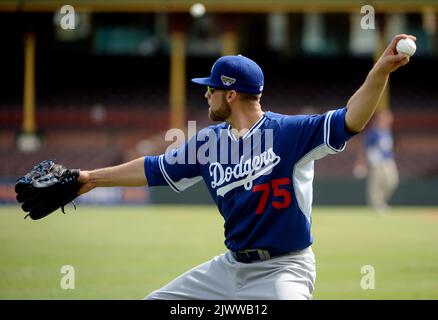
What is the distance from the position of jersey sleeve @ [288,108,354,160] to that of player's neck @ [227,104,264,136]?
40cm

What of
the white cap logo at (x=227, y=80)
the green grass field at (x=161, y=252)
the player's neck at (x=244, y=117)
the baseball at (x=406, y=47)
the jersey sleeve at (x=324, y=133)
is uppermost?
the baseball at (x=406, y=47)

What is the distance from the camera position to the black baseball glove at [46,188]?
528cm

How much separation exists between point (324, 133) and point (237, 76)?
0.78 m

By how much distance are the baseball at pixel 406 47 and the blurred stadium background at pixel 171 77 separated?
53.9ft

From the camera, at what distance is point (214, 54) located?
107 ft

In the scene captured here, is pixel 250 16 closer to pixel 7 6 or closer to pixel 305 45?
pixel 305 45

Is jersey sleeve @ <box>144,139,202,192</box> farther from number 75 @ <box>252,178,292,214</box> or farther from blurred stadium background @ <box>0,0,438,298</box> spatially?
blurred stadium background @ <box>0,0,438,298</box>

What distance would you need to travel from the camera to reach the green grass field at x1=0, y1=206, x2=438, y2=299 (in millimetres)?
8578

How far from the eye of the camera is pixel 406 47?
14.6ft

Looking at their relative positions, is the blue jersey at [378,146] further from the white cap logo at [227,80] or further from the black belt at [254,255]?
the black belt at [254,255]

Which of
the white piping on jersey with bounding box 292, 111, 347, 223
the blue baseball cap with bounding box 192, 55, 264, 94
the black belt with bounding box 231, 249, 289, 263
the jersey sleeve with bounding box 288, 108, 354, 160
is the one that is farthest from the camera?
the blue baseball cap with bounding box 192, 55, 264, 94

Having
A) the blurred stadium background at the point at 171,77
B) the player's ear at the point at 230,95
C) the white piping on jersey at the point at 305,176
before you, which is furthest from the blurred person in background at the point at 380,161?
the white piping on jersey at the point at 305,176

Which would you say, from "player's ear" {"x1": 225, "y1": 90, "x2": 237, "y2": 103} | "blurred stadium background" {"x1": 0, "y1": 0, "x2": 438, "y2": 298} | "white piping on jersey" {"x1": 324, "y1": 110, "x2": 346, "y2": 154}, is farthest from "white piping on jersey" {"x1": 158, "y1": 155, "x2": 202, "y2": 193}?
"blurred stadium background" {"x1": 0, "y1": 0, "x2": 438, "y2": 298}
